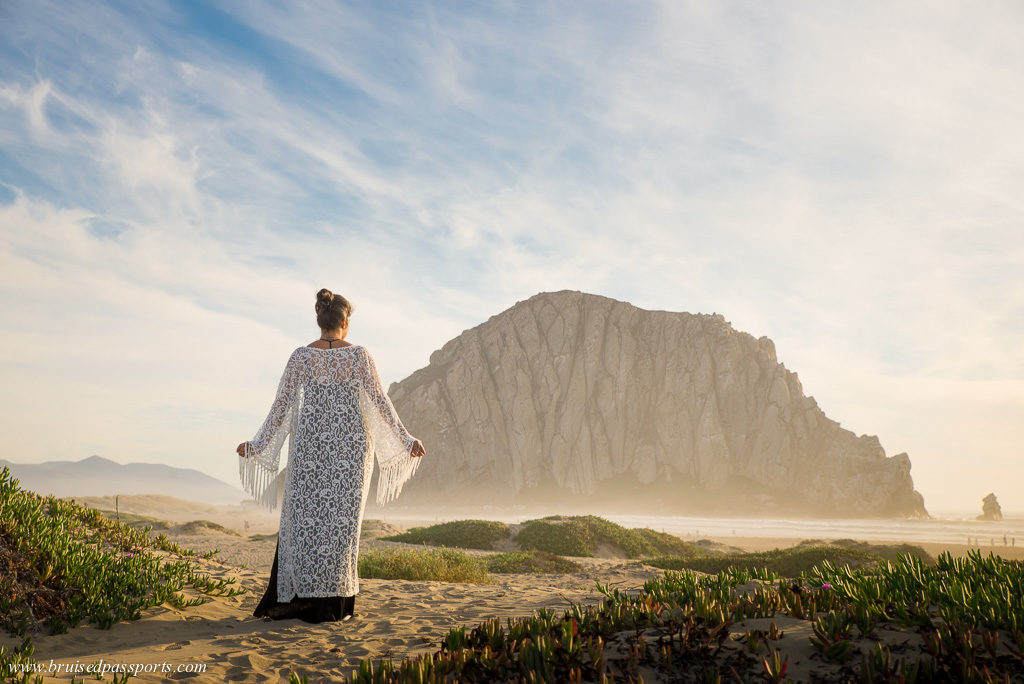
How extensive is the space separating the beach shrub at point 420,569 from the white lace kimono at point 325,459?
419 cm

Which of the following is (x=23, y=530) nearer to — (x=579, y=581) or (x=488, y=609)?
(x=488, y=609)

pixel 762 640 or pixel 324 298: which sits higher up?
pixel 324 298

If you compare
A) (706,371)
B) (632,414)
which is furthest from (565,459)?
(706,371)

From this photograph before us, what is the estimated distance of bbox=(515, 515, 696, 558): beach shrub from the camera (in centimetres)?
1830

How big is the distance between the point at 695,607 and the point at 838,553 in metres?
13.4

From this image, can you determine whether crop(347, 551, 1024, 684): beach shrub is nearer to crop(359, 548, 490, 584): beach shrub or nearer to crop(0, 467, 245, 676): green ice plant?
crop(0, 467, 245, 676): green ice plant

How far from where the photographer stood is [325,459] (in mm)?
6559


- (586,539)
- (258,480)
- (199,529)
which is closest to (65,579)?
(258,480)

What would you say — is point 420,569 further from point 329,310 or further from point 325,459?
point 329,310

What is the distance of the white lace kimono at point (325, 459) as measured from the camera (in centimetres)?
633

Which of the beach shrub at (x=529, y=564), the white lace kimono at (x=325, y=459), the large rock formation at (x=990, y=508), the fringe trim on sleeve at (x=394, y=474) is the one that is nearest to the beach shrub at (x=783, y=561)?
the beach shrub at (x=529, y=564)

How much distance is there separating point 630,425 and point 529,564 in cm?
7993

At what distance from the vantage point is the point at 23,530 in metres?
6.16

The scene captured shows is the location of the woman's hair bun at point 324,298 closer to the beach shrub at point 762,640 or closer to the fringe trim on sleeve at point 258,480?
the fringe trim on sleeve at point 258,480
